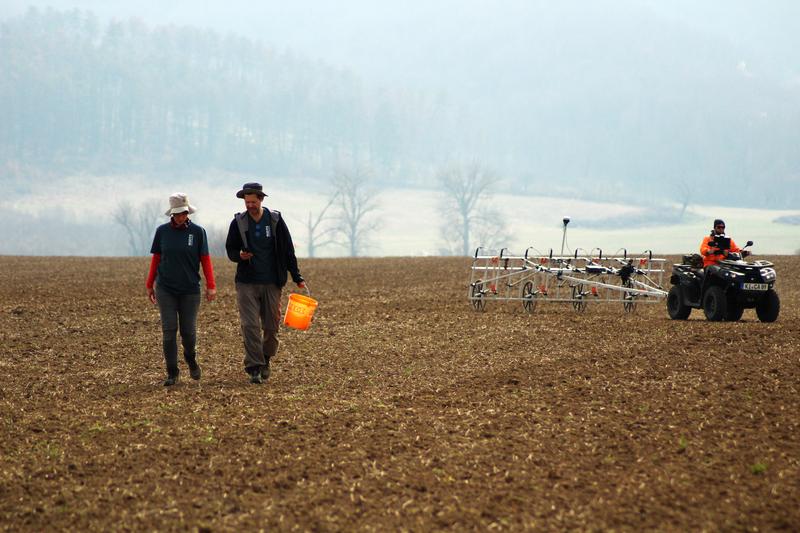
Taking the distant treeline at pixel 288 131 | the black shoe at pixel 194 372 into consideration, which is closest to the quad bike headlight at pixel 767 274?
the black shoe at pixel 194 372

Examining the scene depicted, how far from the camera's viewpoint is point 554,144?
19112 cm

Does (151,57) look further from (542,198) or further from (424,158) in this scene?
(542,198)

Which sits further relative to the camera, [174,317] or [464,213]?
[464,213]

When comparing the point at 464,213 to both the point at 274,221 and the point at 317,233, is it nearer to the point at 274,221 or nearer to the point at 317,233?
the point at 317,233

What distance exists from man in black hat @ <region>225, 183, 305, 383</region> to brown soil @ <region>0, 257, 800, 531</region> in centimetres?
73

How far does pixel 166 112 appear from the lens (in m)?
161

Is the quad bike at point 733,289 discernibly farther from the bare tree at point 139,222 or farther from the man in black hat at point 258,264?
the bare tree at point 139,222

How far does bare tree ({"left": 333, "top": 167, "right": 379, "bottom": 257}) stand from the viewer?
117938 mm

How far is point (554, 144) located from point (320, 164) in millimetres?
51481

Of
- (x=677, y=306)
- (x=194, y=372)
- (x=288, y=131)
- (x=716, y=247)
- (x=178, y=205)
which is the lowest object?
(x=194, y=372)

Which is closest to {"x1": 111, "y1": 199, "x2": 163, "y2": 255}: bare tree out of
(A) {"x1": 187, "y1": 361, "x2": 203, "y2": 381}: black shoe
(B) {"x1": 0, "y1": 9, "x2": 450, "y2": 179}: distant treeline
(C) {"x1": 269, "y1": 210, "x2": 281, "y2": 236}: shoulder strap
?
(B) {"x1": 0, "y1": 9, "x2": 450, "y2": 179}: distant treeline

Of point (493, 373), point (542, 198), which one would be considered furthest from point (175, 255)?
point (542, 198)

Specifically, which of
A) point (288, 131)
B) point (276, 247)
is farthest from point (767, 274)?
point (288, 131)

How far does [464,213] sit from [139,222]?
36979 millimetres
